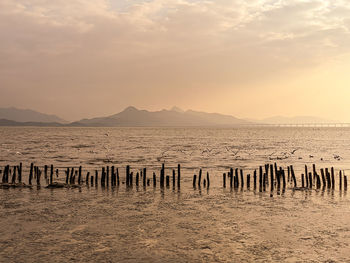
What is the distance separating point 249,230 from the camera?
13.9 metres

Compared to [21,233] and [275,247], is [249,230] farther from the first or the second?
[21,233]

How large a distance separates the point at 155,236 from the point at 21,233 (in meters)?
5.09

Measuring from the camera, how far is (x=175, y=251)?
455 inches

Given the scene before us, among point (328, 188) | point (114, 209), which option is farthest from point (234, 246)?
point (328, 188)

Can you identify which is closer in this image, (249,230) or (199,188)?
(249,230)

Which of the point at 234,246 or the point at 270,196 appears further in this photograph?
the point at 270,196

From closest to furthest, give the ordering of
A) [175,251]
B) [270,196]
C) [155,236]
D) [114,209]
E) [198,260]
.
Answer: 1. [198,260]
2. [175,251]
3. [155,236]
4. [114,209]
5. [270,196]

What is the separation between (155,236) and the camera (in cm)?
1311

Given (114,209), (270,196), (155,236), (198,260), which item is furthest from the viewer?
(270,196)

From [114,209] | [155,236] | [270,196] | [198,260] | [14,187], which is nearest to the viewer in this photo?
[198,260]

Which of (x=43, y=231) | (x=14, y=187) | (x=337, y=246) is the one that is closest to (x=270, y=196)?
(x=337, y=246)

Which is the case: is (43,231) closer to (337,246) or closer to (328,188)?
(337,246)

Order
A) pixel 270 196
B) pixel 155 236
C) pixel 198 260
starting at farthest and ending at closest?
pixel 270 196 → pixel 155 236 → pixel 198 260

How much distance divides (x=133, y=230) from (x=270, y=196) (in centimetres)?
1028
